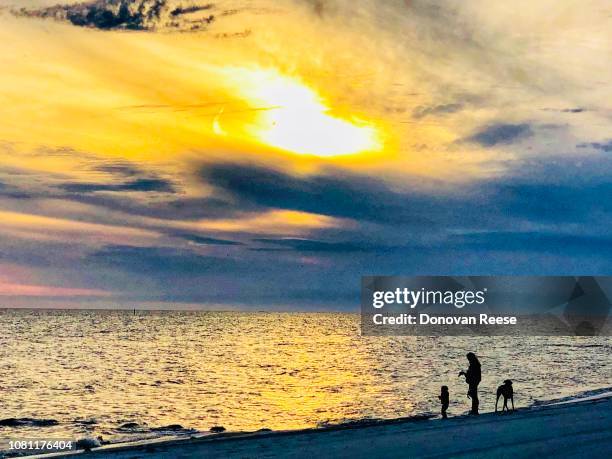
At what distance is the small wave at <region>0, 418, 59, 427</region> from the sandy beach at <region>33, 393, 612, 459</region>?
697 inches

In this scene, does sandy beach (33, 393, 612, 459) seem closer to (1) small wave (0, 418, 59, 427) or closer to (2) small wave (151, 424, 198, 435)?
(2) small wave (151, 424, 198, 435)

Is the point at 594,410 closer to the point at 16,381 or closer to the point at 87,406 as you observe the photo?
the point at 87,406

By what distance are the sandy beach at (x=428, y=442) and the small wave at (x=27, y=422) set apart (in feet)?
58.1

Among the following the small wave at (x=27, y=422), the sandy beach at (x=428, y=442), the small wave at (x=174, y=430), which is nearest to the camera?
the sandy beach at (x=428, y=442)

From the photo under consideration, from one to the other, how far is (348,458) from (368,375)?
48385mm

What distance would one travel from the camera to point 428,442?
654 inches

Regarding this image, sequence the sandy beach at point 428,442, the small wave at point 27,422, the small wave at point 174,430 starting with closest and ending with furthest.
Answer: the sandy beach at point 428,442 < the small wave at point 174,430 < the small wave at point 27,422

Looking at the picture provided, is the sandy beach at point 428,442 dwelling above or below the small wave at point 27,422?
above

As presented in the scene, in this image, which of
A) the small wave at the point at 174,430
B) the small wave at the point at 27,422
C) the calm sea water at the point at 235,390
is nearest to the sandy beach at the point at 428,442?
the small wave at the point at 174,430

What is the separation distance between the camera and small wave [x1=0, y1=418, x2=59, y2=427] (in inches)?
1305

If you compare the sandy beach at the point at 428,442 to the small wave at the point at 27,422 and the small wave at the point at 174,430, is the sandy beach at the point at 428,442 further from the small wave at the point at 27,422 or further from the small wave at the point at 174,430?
the small wave at the point at 27,422

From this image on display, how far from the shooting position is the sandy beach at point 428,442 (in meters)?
15.2

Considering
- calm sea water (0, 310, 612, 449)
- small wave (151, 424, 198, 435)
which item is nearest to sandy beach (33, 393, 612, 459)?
small wave (151, 424, 198, 435)

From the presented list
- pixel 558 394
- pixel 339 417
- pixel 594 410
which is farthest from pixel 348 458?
pixel 558 394
